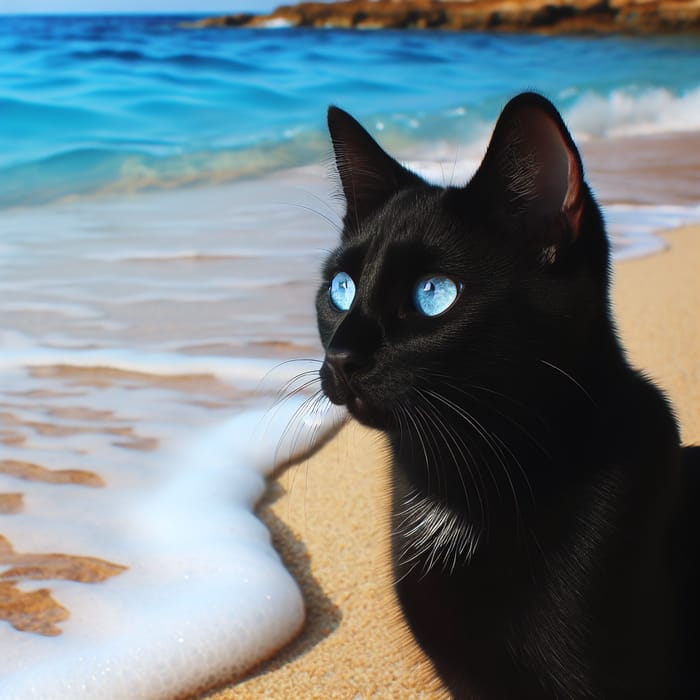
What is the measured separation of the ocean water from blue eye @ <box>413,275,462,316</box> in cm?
28

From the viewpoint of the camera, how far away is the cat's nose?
927 mm

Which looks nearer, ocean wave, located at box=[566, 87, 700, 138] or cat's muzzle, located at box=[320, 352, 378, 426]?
cat's muzzle, located at box=[320, 352, 378, 426]

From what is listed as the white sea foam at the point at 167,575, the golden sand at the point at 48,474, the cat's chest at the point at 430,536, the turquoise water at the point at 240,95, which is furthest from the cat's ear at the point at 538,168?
the turquoise water at the point at 240,95

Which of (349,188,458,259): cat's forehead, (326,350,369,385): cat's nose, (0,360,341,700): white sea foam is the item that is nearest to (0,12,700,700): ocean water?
(0,360,341,700): white sea foam

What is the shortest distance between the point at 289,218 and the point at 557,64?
6.17 meters

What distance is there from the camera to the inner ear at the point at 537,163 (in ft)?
2.92

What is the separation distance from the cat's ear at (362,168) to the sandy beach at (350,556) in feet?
1.01

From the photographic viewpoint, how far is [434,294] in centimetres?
96

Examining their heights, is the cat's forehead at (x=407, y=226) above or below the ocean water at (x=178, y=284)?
Answer: above

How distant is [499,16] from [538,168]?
13045 mm

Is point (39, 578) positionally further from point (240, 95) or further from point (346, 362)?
point (240, 95)

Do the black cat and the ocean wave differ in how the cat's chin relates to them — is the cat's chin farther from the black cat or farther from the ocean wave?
the ocean wave

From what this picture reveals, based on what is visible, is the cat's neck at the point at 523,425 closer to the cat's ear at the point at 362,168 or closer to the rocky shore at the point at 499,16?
the cat's ear at the point at 362,168

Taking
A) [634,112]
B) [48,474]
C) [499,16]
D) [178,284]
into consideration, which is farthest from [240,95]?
[499,16]
